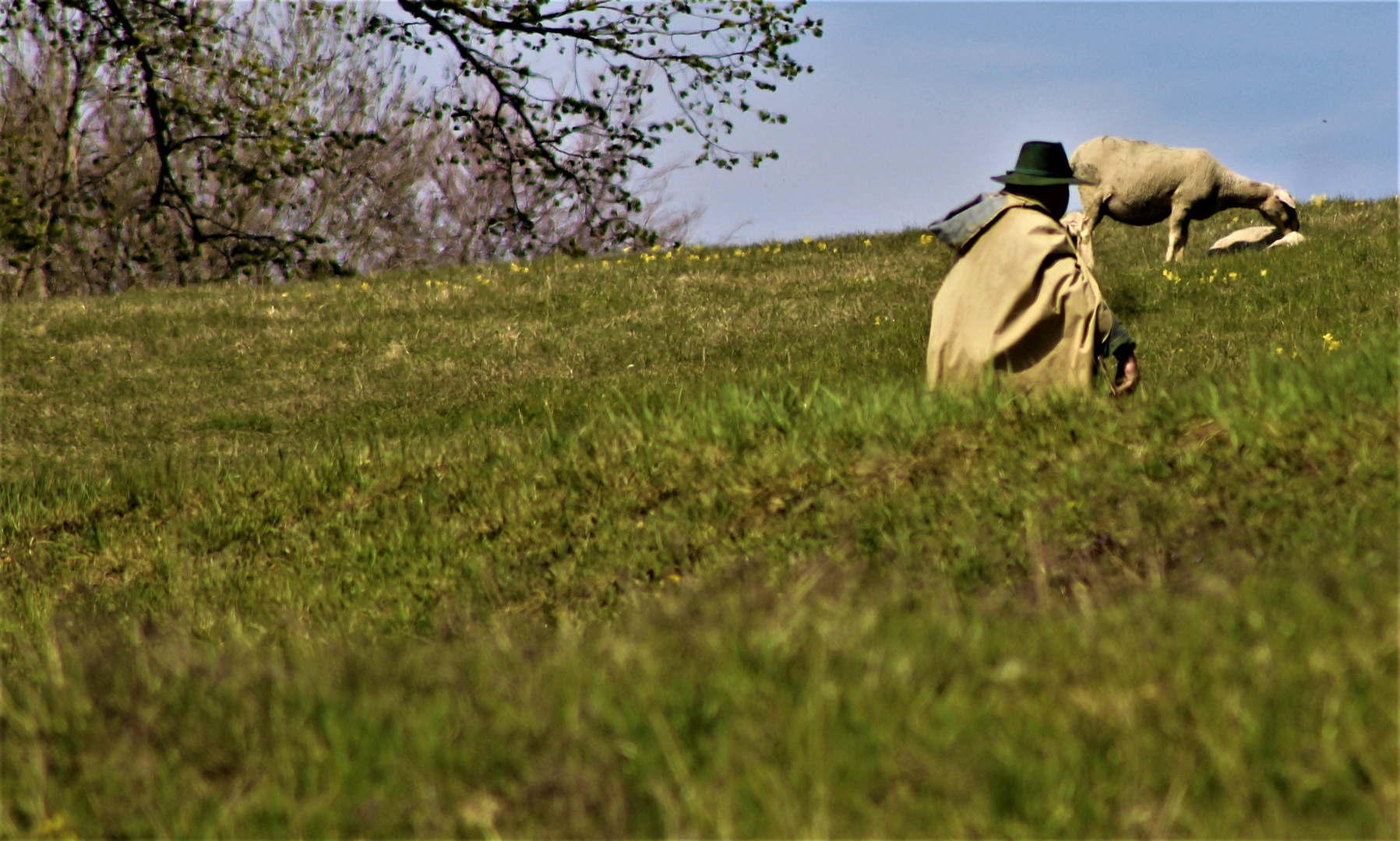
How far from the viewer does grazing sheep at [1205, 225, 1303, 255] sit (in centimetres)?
1492

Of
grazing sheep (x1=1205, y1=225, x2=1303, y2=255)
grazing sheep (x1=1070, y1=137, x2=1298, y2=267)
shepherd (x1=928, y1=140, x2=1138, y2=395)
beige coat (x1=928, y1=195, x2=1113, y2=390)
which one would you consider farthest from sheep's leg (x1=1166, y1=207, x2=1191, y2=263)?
beige coat (x1=928, y1=195, x2=1113, y2=390)

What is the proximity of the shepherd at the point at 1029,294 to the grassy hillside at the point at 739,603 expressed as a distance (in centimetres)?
24

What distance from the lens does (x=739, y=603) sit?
10.7ft

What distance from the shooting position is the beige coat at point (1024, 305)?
5.72m

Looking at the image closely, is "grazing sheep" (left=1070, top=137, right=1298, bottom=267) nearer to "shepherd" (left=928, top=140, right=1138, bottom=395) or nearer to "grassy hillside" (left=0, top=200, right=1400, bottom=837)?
"grassy hillside" (left=0, top=200, right=1400, bottom=837)

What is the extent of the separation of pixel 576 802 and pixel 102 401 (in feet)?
38.8

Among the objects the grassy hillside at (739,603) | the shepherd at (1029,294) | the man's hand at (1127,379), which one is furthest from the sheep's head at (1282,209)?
the man's hand at (1127,379)

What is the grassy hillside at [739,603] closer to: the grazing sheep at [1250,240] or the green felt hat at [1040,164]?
the green felt hat at [1040,164]

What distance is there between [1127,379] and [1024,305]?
2.31ft

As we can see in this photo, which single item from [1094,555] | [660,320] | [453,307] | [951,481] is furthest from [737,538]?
[453,307]

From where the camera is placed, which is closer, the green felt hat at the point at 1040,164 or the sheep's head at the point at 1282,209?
the green felt hat at the point at 1040,164

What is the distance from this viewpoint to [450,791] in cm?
254

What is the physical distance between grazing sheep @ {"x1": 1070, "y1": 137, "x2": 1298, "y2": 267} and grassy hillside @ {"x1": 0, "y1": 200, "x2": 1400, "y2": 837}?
307 centimetres

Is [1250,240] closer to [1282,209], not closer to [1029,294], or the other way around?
[1282,209]
